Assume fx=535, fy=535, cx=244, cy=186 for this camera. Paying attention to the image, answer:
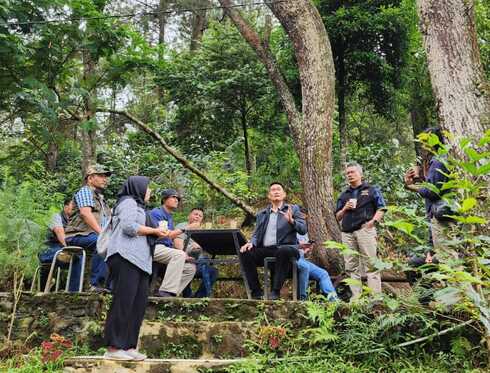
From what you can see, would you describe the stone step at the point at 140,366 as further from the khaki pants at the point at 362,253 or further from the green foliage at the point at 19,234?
the khaki pants at the point at 362,253

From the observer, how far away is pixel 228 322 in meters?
5.21

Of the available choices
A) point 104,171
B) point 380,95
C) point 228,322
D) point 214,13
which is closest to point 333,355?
point 228,322

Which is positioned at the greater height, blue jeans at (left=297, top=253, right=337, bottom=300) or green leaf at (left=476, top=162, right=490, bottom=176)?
green leaf at (left=476, top=162, right=490, bottom=176)

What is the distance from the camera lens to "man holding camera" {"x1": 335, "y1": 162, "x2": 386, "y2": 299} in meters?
6.20

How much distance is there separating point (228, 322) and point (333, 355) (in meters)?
1.09

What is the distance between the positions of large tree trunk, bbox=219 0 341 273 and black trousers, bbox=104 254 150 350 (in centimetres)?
345

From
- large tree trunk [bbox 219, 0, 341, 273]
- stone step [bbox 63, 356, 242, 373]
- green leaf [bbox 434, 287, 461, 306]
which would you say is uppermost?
large tree trunk [bbox 219, 0, 341, 273]

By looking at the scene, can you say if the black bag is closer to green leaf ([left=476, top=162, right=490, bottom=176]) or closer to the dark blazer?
the dark blazer

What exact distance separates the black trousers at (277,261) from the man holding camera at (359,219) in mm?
845

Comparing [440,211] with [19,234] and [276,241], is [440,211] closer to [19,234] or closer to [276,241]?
[276,241]

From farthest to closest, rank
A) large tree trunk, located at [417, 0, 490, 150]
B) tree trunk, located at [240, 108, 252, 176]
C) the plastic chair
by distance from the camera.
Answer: tree trunk, located at [240, 108, 252, 176] → the plastic chair → large tree trunk, located at [417, 0, 490, 150]

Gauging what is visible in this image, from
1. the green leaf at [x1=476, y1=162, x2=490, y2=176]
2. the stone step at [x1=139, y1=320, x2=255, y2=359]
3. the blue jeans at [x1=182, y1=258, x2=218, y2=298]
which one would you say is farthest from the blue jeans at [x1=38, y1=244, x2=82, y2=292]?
the green leaf at [x1=476, y1=162, x2=490, y2=176]

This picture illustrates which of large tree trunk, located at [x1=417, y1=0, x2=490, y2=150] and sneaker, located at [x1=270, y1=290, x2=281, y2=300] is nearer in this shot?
large tree trunk, located at [x1=417, y1=0, x2=490, y2=150]

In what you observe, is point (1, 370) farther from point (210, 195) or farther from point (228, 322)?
point (210, 195)
